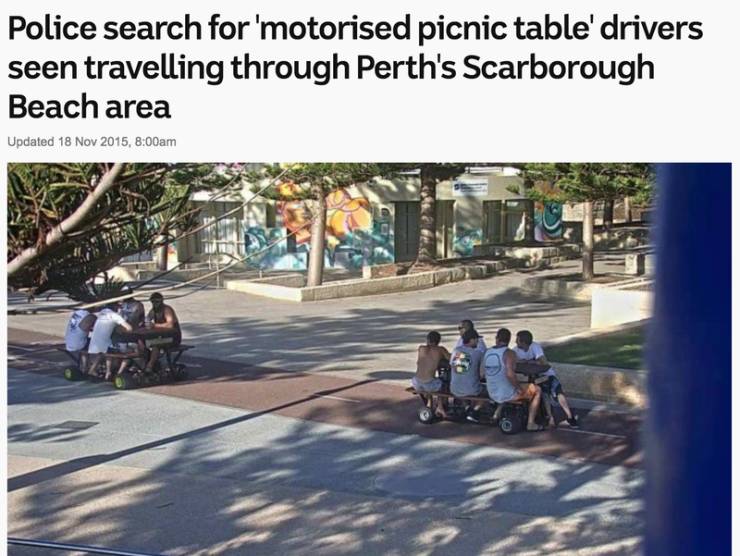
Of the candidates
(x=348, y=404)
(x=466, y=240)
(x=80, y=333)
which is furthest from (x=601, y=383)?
(x=466, y=240)

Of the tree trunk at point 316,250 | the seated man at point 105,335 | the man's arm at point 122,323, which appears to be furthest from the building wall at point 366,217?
the man's arm at point 122,323

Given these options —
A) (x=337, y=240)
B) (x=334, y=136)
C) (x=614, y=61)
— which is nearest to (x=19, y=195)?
(x=334, y=136)

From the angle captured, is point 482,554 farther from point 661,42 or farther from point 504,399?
point 661,42

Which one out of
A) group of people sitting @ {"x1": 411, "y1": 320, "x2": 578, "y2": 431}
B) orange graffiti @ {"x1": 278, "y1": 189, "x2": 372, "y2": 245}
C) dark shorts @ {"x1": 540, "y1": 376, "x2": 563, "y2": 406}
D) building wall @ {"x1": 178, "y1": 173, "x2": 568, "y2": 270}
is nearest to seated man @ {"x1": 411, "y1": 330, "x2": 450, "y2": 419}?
group of people sitting @ {"x1": 411, "y1": 320, "x2": 578, "y2": 431}

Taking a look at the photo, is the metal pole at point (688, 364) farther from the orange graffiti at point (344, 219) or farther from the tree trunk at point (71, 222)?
the orange graffiti at point (344, 219)

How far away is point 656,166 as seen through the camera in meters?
1.79

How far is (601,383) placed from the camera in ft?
34.6

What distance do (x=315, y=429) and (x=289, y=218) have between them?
13.3 metres

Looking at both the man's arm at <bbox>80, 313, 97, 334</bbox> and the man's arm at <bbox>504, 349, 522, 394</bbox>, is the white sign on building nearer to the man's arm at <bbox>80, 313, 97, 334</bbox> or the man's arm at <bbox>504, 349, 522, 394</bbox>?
the man's arm at <bbox>80, 313, 97, 334</bbox>

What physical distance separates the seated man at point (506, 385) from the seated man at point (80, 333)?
4793 mm

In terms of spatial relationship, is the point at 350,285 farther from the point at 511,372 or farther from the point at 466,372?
the point at 511,372

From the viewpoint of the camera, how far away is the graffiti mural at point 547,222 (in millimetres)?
28766

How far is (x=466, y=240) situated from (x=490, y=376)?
18.0 m

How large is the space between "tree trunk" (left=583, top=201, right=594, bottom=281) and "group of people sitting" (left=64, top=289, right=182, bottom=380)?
912 centimetres
